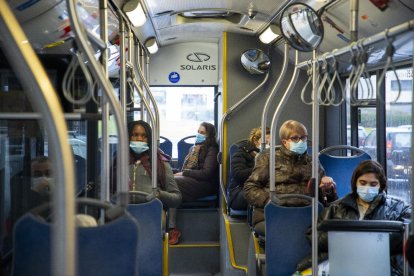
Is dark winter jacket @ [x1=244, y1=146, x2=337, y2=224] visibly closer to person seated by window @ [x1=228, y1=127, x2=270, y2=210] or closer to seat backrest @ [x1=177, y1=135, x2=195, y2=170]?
person seated by window @ [x1=228, y1=127, x2=270, y2=210]

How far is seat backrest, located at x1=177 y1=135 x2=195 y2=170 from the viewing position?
8.49 metres

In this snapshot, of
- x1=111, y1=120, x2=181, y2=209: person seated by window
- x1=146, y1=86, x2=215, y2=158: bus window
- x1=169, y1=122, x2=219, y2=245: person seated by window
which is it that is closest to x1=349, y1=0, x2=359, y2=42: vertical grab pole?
x1=111, y1=120, x2=181, y2=209: person seated by window

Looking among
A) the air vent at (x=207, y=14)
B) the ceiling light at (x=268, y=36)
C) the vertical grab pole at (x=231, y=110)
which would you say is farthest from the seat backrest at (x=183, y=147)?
the air vent at (x=207, y=14)

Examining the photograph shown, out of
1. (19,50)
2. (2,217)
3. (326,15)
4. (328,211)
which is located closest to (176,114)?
(326,15)

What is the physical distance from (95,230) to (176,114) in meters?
5.53

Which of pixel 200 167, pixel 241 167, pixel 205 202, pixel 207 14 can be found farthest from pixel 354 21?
pixel 205 202

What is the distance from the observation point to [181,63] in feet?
27.4

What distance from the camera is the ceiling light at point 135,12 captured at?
4.95 m

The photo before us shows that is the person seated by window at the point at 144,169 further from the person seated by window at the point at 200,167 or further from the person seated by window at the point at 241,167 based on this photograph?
the person seated by window at the point at 200,167

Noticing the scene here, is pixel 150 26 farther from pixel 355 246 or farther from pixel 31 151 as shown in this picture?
pixel 355 246

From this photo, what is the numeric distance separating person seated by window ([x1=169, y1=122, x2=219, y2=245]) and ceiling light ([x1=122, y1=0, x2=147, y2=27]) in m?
2.24

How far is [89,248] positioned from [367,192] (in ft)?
5.92

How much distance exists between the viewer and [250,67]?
23.5ft

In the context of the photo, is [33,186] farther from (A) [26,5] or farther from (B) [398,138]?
(B) [398,138]
